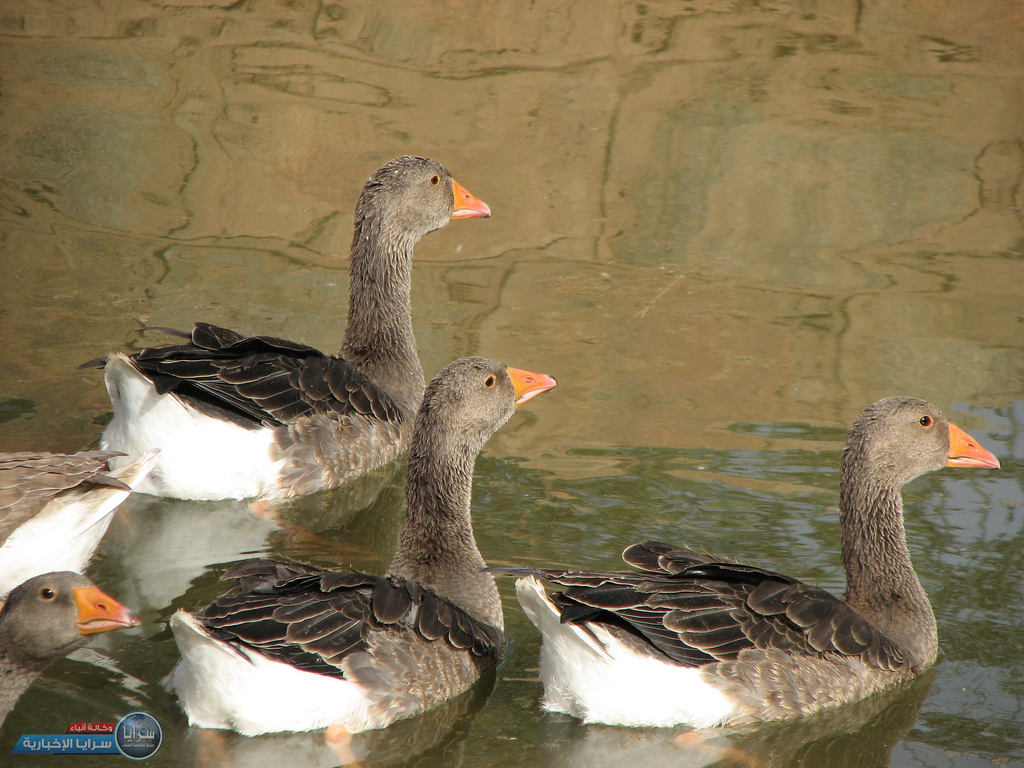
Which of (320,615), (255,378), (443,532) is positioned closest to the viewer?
(320,615)

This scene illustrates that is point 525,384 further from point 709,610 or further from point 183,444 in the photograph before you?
point 183,444

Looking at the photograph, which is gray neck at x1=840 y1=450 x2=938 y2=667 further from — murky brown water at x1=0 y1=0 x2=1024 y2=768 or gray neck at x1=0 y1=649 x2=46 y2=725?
gray neck at x1=0 y1=649 x2=46 y2=725

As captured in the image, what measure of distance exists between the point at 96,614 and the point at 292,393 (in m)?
3.02

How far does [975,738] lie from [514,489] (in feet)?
10.4

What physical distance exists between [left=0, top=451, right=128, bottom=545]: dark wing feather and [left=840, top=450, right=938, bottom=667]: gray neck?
3.81m

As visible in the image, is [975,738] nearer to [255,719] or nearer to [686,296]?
[255,719]

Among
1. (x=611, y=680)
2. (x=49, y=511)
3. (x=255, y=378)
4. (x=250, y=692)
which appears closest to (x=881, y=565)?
(x=611, y=680)

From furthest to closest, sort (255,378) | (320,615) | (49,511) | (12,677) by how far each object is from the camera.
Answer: (255,378) → (49,511) → (320,615) → (12,677)

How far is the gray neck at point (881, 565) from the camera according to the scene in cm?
580

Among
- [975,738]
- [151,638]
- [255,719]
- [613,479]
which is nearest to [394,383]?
[613,479]

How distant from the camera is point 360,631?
16.6ft

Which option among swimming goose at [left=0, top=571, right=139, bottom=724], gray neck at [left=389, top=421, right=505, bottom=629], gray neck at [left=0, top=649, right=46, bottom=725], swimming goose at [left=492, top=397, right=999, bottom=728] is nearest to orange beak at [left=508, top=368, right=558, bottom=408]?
gray neck at [left=389, top=421, right=505, bottom=629]

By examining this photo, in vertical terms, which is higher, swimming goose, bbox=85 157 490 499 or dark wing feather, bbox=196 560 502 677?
swimming goose, bbox=85 157 490 499

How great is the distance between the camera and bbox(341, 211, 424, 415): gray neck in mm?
8500
